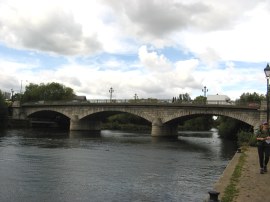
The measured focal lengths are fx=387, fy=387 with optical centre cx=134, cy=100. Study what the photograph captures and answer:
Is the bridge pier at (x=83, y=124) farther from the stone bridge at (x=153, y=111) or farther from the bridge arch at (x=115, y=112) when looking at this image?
the bridge arch at (x=115, y=112)

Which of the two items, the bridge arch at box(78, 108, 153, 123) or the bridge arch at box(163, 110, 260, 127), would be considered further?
the bridge arch at box(78, 108, 153, 123)

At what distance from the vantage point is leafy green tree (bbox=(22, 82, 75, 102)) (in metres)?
119

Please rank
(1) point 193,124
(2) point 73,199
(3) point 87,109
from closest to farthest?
(2) point 73,199 < (3) point 87,109 < (1) point 193,124

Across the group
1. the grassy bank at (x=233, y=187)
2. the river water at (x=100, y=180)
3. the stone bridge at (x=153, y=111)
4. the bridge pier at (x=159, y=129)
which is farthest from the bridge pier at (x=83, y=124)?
the grassy bank at (x=233, y=187)

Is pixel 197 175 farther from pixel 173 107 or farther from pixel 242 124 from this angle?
pixel 242 124

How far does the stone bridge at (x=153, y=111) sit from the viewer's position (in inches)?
2210

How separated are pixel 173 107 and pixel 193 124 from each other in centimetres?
5663

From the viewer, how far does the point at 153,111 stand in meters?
67.8

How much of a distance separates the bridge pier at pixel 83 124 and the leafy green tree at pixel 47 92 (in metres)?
33.3

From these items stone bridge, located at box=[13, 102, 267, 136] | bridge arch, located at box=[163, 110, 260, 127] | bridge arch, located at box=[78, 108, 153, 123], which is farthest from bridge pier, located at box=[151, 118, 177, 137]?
bridge arch, located at box=[78, 108, 153, 123]

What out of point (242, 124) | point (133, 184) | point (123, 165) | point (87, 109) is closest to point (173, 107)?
point (242, 124)

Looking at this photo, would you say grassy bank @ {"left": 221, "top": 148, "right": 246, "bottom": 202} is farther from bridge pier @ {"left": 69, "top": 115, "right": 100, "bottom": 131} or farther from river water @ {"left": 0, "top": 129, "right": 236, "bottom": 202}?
bridge pier @ {"left": 69, "top": 115, "right": 100, "bottom": 131}

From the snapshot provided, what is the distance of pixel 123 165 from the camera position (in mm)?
25578

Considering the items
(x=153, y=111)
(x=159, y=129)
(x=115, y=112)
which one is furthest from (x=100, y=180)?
(x=115, y=112)
